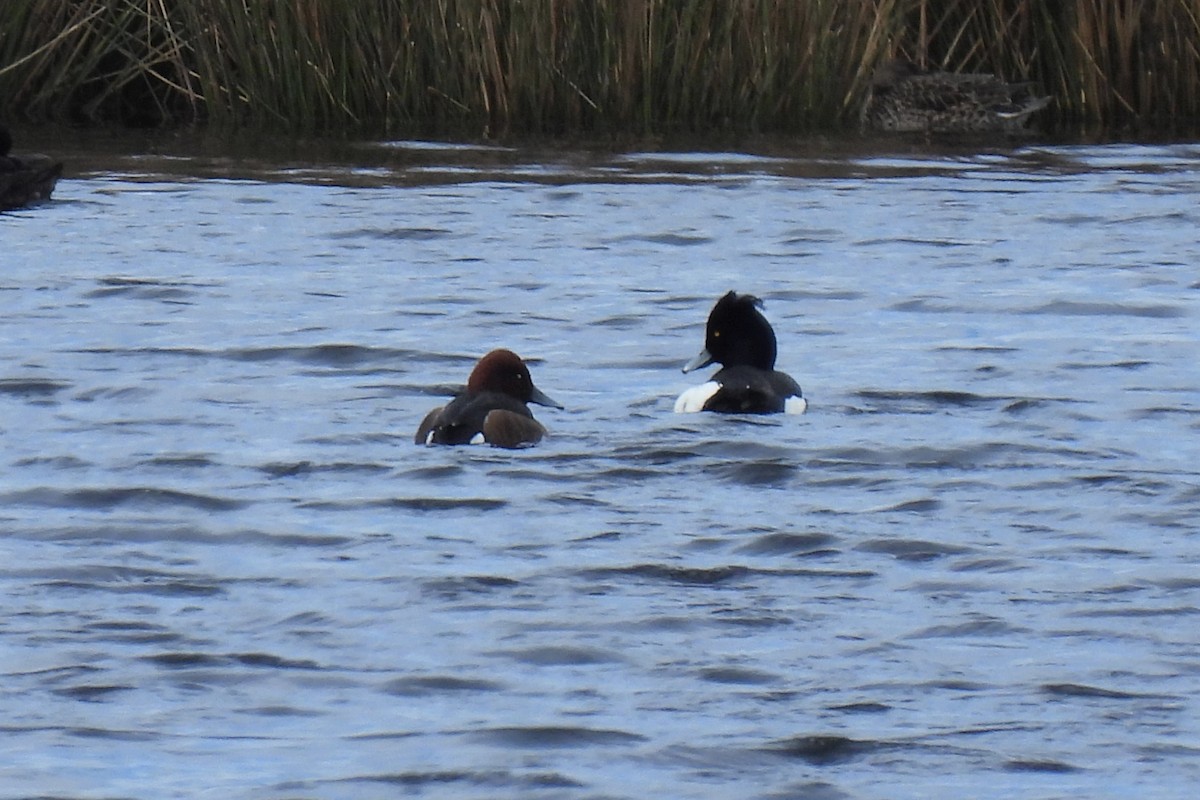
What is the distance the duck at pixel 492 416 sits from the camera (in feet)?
24.8

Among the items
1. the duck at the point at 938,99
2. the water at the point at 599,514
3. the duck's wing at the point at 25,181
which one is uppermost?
the duck at the point at 938,99

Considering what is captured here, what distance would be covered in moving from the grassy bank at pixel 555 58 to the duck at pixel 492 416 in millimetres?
8297

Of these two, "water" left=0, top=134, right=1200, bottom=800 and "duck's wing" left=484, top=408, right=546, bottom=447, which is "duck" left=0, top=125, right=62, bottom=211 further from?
"duck's wing" left=484, top=408, right=546, bottom=447

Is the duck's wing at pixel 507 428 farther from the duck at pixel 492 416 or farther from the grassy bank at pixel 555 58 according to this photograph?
the grassy bank at pixel 555 58

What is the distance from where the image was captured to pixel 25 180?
13.4 meters

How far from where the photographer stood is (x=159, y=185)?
1456 centimetres

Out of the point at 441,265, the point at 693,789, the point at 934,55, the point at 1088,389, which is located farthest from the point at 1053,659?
the point at 934,55

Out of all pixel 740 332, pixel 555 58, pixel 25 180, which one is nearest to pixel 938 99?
pixel 555 58

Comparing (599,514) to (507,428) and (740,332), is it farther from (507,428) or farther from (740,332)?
(740,332)

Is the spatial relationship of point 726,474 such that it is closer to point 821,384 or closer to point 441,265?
point 821,384

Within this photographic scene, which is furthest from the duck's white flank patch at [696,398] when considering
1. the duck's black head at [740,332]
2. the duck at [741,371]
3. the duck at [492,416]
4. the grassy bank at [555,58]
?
the grassy bank at [555,58]

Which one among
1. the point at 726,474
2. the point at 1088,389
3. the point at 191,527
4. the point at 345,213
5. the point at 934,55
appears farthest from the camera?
the point at 934,55

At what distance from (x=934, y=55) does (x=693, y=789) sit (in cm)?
1480

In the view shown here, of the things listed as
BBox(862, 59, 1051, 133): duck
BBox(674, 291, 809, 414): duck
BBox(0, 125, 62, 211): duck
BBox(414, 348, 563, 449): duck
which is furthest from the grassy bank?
BBox(414, 348, 563, 449): duck
